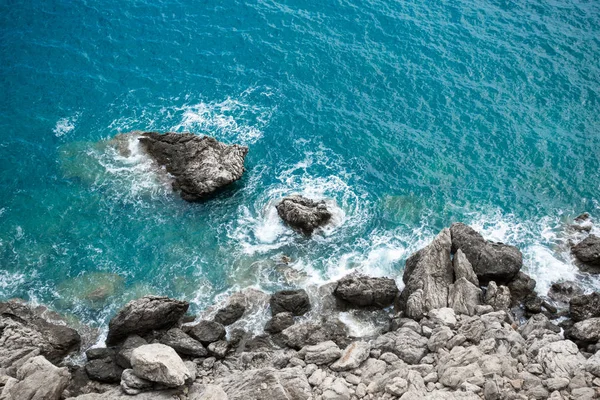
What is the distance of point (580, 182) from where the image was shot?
2402 inches

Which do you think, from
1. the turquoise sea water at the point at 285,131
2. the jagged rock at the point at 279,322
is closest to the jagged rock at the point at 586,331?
the turquoise sea water at the point at 285,131

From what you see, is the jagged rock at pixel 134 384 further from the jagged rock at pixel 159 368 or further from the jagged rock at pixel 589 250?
the jagged rock at pixel 589 250

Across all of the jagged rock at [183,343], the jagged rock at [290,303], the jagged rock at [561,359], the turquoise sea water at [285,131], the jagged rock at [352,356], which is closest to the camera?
the jagged rock at [561,359]

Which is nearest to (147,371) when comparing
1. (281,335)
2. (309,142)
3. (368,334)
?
(281,335)

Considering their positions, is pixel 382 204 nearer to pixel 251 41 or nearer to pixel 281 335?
pixel 281 335

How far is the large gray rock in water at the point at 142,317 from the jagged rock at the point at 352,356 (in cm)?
1499

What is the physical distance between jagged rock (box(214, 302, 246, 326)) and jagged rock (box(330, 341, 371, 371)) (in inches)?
428

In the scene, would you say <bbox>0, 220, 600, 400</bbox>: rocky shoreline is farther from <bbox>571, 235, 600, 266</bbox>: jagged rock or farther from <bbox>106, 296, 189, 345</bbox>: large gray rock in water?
<bbox>571, 235, 600, 266</bbox>: jagged rock

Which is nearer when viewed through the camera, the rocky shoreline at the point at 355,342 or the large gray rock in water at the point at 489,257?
the rocky shoreline at the point at 355,342

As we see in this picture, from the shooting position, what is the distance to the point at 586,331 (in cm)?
4472

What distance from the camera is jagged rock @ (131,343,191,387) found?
124 ft

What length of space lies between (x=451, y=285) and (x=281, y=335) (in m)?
15.5

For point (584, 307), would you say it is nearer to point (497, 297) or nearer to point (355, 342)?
point (497, 297)

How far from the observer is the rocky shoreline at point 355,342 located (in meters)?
38.2
